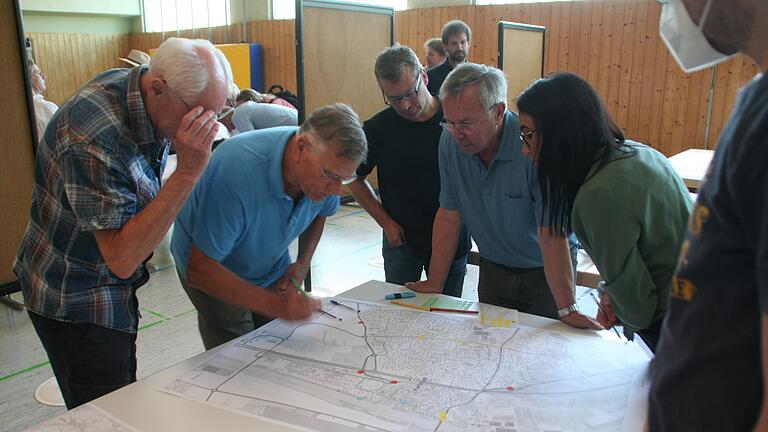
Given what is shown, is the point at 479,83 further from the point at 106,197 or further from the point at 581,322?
the point at 106,197

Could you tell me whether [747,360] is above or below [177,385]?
above

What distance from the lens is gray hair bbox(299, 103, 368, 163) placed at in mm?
1519

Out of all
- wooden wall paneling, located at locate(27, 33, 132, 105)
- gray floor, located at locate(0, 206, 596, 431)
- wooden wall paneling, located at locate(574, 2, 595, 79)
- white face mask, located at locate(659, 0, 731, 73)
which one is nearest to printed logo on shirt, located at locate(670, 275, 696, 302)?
white face mask, located at locate(659, 0, 731, 73)

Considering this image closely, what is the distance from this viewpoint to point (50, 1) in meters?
11.8

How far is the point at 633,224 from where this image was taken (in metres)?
1.26

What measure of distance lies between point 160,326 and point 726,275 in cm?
332

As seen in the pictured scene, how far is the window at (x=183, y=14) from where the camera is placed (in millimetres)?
11250

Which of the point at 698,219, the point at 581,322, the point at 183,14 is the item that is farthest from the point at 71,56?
the point at 698,219

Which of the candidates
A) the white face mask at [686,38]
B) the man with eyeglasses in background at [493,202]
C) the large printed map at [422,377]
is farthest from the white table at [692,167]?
the white face mask at [686,38]

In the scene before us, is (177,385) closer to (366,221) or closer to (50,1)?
(366,221)

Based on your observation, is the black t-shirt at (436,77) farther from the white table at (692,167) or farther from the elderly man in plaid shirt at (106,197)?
the elderly man in plaid shirt at (106,197)

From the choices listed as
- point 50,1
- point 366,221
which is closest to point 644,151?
point 366,221

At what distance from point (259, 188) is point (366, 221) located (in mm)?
4409

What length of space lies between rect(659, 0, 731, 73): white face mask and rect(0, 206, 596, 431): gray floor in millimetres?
2672
